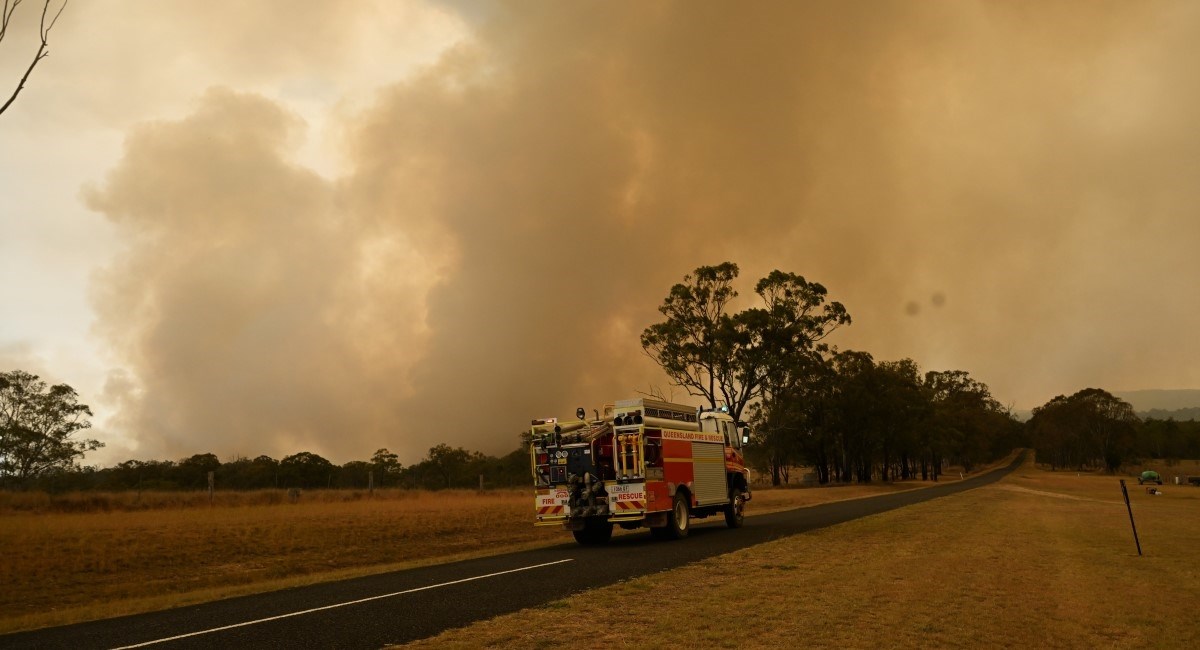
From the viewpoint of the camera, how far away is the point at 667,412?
22.3m

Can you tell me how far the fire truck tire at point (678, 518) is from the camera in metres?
21.8

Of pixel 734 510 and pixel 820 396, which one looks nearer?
pixel 734 510

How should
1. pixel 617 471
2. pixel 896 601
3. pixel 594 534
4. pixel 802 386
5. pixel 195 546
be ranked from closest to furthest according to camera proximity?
pixel 896 601 < pixel 617 471 < pixel 594 534 < pixel 195 546 < pixel 802 386

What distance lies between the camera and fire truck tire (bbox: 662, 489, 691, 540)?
21.8 m

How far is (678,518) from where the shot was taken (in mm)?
22047

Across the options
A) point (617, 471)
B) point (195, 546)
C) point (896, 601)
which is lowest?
point (896, 601)

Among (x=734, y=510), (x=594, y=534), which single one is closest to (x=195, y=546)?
(x=594, y=534)

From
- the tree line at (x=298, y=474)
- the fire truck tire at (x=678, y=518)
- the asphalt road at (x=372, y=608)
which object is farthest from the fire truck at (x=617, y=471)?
the tree line at (x=298, y=474)

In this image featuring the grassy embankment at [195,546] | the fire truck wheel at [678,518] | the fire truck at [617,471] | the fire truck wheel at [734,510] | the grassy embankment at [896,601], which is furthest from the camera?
the fire truck wheel at [734,510]

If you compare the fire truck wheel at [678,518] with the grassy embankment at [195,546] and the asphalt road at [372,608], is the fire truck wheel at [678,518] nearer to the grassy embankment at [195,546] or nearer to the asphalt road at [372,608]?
the asphalt road at [372,608]

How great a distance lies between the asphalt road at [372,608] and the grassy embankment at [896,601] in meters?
0.86

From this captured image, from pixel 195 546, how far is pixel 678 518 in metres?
14.6

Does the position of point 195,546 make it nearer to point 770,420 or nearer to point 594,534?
point 594,534

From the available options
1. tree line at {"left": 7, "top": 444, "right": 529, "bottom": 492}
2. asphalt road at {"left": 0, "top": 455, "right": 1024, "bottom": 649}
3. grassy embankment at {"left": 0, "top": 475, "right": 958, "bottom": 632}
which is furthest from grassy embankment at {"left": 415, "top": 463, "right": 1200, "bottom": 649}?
tree line at {"left": 7, "top": 444, "right": 529, "bottom": 492}
